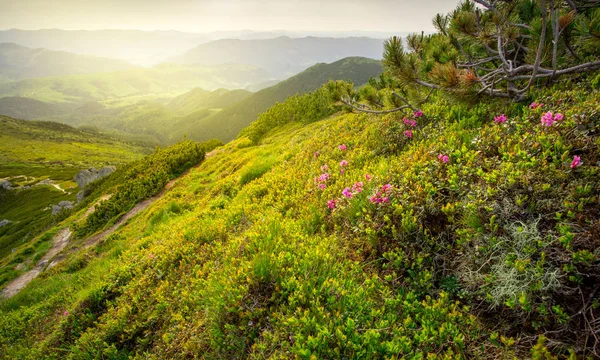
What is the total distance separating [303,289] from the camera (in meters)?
3.64

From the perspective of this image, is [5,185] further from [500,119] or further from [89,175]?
[500,119]

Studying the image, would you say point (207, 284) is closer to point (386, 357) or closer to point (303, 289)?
point (303, 289)

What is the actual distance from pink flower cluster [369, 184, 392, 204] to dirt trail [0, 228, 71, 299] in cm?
1865

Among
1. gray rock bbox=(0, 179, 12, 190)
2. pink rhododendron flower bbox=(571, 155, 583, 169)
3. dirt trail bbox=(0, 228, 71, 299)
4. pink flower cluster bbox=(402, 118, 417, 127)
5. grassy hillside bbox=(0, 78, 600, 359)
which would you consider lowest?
gray rock bbox=(0, 179, 12, 190)

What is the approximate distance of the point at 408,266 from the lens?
3783 mm

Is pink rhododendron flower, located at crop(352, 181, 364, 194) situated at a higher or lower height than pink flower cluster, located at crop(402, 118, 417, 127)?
lower

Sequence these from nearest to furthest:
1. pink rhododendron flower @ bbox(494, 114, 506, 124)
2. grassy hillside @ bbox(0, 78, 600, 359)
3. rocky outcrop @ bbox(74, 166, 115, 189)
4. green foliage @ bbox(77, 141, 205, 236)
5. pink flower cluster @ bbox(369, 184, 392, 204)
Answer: grassy hillside @ bbox(0, 78, 600, 359)
pink flower cluster @ bbox(369, 184, 392, 204)
pink rhododendron flower @ bbox(494, 114, 506, 124)
green foliage @ bbox(77, 141, 205, 236)
rocky outcrop @ bbox(74, 166, 115, 189)

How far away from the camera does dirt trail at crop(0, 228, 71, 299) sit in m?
14.3

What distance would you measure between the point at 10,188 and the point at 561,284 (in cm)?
12285

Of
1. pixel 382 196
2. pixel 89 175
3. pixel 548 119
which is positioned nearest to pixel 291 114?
pixel 382 196

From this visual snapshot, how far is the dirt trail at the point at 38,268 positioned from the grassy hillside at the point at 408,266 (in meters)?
11.5

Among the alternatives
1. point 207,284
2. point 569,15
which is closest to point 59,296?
point 207,284

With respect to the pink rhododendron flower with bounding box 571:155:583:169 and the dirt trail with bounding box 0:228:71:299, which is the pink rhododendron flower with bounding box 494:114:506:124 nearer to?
the pink rhododendron flower with bounding box 571:155:583:169

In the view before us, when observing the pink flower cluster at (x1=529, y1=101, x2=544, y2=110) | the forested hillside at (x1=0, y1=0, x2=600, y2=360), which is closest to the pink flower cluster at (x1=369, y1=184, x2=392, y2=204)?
the forested hillside at (x1=0, y1=0, x2=600, y2=360)
